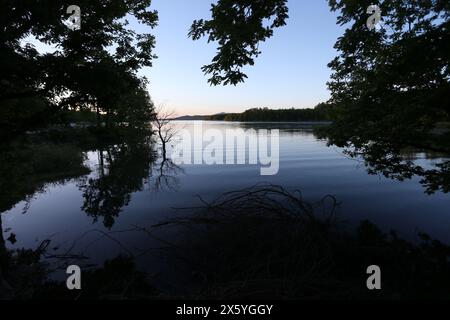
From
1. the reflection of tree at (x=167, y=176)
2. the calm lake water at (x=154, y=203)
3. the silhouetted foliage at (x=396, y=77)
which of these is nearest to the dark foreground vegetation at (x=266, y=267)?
the calm lake water at (x=154, y=203)

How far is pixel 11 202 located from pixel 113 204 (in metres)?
5.67

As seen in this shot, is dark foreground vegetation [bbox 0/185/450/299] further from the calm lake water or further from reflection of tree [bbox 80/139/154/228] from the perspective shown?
reflection of tree [bbox 80/139/154/228]

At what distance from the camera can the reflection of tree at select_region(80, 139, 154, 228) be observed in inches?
566

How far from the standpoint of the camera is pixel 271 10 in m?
7.15

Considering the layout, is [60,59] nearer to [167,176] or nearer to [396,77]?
[396,77]

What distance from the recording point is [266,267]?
6781 mm

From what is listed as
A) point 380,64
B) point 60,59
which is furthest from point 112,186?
point 380,64

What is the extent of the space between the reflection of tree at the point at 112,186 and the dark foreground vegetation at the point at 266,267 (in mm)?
4798

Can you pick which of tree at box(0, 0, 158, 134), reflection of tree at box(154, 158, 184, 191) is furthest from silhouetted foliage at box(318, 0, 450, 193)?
reflection of tree at box(154, 158, 184, 191)

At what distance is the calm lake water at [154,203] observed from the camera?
1057cm

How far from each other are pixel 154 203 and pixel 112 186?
247 inches
